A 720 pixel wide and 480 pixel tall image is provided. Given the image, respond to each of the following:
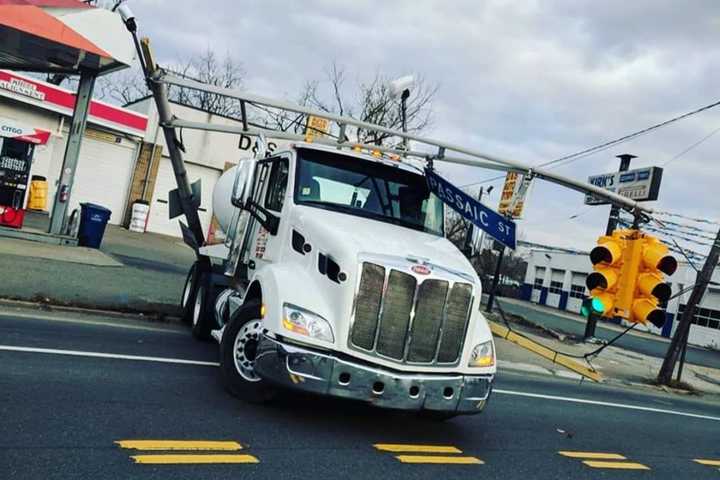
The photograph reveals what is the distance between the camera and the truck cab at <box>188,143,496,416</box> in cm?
559

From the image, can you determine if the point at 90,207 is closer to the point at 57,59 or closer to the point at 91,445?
the point at 57,59

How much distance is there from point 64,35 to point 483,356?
11495 mm

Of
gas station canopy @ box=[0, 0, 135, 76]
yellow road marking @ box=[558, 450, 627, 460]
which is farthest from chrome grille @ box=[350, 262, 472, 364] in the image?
gas station canopy @ box=[0, 0, 135, 76]

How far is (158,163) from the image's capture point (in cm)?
2634

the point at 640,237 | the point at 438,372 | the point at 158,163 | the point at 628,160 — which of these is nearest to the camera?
the point at 438,372

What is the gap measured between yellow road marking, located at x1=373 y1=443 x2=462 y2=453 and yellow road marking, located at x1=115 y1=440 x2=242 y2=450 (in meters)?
1.32

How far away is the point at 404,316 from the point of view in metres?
5.76

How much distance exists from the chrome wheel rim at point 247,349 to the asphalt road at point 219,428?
313mm

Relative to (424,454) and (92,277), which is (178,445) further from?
(92,277)

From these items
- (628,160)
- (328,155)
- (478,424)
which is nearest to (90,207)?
(328,155)

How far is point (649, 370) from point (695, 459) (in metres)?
10.9

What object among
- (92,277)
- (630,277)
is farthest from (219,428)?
(92,277)

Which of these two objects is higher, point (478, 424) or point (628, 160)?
point (628, 160)

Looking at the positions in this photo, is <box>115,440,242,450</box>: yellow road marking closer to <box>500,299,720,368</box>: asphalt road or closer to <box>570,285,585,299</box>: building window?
<box>500,299,720,368</box>: asphalt road
